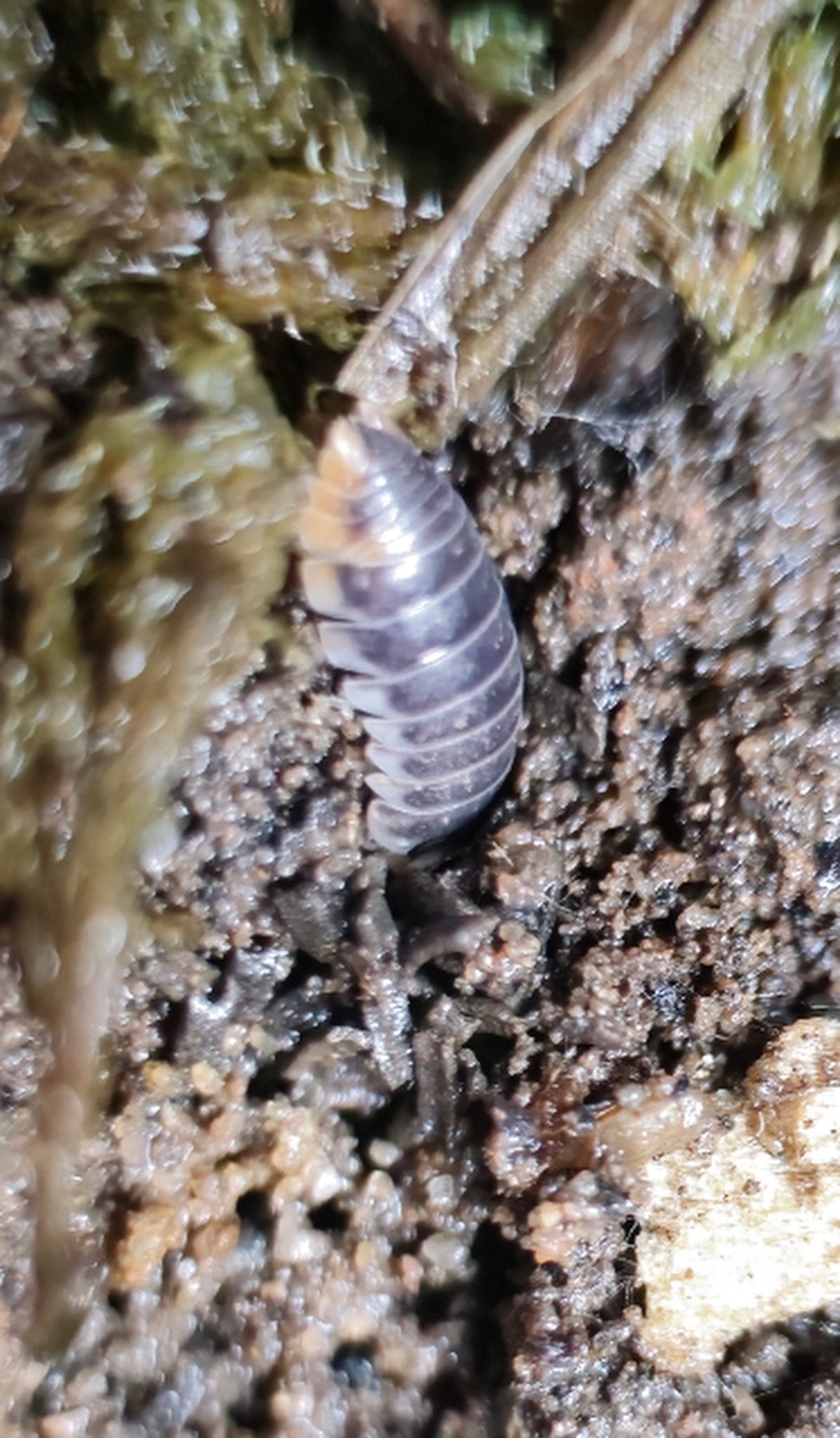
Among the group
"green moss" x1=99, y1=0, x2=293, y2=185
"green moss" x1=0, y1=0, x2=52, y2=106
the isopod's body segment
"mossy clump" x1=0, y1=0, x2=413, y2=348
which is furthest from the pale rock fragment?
"green moss" x1=0, y1=0, x2=52, y2=106

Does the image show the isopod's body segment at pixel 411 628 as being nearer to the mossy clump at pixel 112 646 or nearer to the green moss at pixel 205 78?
the mossy clump at pixel 112 646

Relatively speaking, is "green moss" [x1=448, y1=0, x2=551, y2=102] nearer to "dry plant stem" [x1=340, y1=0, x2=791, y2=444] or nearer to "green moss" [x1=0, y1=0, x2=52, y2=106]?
"dry plant stem" [x1=340, y1=0, x2=791, y2=444]

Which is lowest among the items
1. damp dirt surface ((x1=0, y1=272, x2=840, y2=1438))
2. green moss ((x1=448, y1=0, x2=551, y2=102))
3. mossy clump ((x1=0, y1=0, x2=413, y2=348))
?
damp dirt surface ((x1=0, y1=272, x2=840, y2=1438))

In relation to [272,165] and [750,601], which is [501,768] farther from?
[272,165]

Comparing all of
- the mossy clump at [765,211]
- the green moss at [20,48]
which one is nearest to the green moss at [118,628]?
the green moss at [20,48]

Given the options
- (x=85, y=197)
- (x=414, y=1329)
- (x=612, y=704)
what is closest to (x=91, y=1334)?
(x=414, y=1329)

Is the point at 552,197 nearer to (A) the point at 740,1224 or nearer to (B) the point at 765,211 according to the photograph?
(B) the point at 765,211
